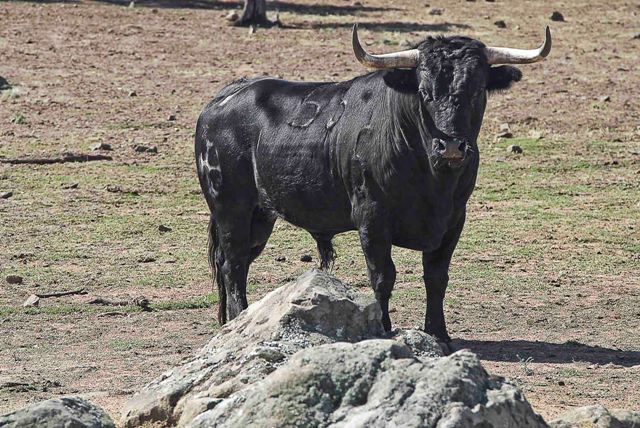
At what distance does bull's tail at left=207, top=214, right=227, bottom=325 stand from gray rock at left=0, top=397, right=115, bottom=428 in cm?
422

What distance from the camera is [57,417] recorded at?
7367 millimetres

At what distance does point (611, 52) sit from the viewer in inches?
990

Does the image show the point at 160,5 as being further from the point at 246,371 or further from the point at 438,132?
the point at 246,371

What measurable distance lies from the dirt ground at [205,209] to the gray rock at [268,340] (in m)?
0.97

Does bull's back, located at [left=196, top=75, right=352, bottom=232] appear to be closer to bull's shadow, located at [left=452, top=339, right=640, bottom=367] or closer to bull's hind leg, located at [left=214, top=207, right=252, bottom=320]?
bull's hind leg, located at [left=214, top=207, right=252, bottom=320]

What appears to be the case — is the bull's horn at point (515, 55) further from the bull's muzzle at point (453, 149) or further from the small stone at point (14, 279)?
the small stone at point (14, 279)

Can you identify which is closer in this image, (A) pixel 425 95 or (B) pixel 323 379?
(B) pixel 323 379

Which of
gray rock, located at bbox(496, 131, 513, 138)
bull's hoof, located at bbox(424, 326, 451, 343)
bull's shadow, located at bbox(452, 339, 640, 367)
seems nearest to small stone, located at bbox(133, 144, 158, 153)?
gray rock, located at bbox(496, 131, 513, 138)

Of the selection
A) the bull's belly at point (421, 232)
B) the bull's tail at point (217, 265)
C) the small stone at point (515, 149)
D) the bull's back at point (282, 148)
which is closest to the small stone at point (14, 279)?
the bull's tail at point (217, 265)

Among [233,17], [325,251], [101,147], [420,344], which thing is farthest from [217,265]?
[233,17]

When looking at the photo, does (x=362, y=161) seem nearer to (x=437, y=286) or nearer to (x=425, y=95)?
(x=425, y=95)

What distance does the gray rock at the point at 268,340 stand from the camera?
7709 millimetres

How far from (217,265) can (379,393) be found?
552 centimetres

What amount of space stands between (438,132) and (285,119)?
5.66 ft
